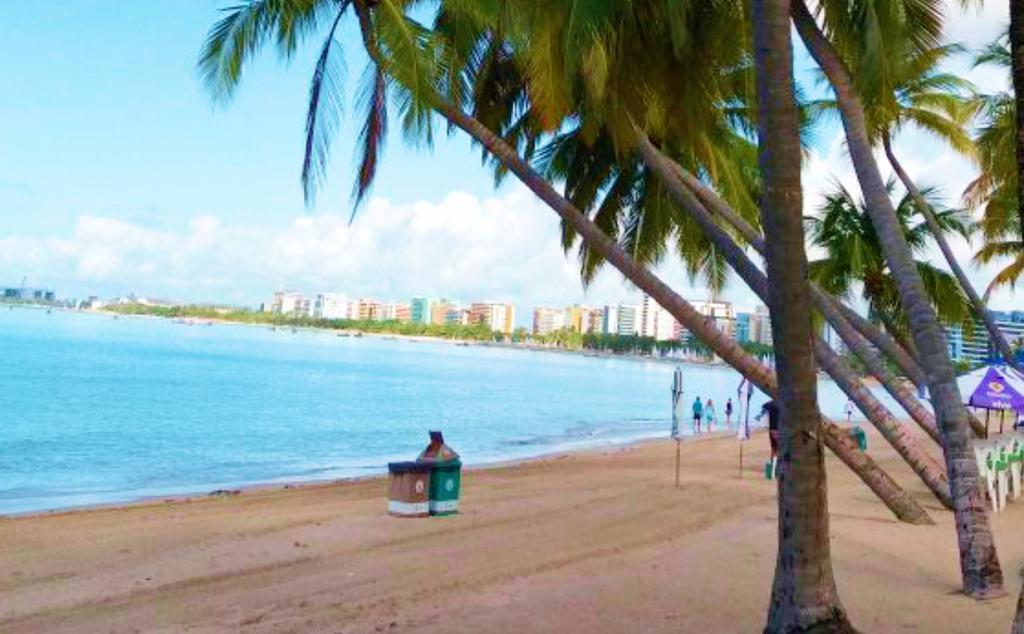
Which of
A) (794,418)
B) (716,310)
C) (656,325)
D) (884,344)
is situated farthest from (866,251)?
(656,325)

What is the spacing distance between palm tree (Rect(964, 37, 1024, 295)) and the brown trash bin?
9.56 metres

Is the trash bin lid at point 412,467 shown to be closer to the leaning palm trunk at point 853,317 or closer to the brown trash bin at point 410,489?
the brown trash bin at point 410,489

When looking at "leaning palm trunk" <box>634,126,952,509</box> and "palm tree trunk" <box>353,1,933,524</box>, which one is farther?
"palm tree trunk" <box>353,1,933,524</box>

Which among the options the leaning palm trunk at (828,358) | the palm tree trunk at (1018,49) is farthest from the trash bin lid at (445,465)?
the palm tree trunk at (1018,49)

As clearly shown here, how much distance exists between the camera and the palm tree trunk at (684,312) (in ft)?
34.9

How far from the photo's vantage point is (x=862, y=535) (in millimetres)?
9875

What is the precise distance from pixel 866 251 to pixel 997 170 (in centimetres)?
345

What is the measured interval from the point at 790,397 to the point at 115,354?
81987mm

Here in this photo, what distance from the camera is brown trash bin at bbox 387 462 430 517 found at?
11.0 m

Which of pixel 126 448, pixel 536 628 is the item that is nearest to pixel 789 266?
pixel 536 628

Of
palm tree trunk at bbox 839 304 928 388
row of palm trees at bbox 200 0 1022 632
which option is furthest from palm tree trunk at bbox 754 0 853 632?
palm tree trunk at bbox 839 304 928 388

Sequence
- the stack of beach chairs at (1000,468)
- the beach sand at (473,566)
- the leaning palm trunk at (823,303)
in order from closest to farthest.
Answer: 1. the beach sand at (473,566)
2. the leaning palm trunk at (823,303)
3. the stack of beach chairs at (1000,468)

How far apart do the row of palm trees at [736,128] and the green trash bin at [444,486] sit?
2.95 meters

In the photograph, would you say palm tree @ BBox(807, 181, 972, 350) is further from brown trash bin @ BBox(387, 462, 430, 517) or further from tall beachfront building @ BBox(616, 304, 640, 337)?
tall beachfront building @ BBox(616, 304, 640, 337)
